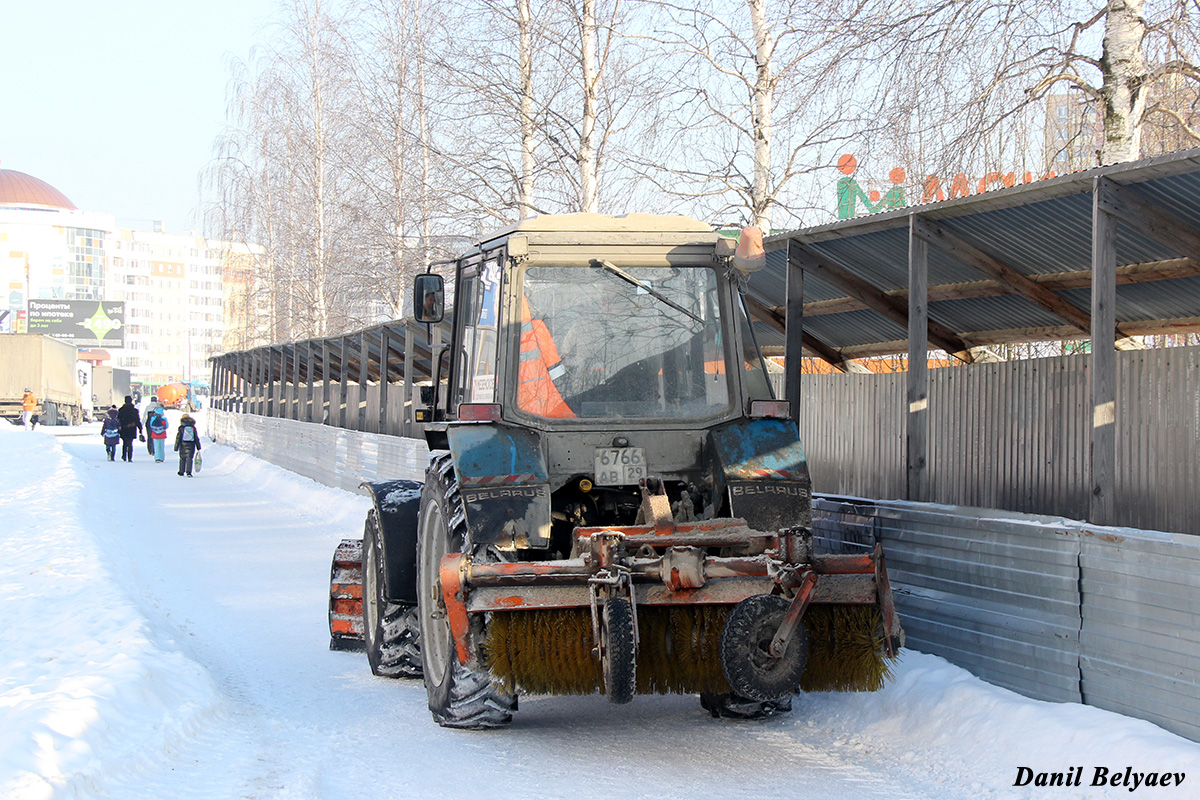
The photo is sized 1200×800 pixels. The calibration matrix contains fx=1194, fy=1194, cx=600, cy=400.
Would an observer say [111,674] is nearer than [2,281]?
Yes

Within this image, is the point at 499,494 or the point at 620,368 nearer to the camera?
the point at 499,494

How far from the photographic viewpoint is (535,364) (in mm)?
6270

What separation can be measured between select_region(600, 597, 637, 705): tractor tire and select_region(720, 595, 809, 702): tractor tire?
1.27 ft

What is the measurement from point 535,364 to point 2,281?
154 m

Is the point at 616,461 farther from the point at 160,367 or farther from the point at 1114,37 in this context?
→ the point at 160,367

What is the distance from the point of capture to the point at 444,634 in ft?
20.4

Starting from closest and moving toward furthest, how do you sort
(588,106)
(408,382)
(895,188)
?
(895,188)
(588,106)
(408,382)

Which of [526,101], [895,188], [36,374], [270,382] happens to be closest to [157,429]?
[270,382]

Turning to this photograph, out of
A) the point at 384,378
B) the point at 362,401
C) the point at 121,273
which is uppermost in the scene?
the point at 121,273

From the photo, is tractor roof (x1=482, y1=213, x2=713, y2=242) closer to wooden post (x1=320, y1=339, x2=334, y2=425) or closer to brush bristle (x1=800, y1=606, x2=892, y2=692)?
brush bristle (x1=800, y1=606, x2=892, y2=692)

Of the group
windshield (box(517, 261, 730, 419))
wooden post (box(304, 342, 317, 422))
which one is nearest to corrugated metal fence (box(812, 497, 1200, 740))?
windshield (box(517, 261, 730, 419))

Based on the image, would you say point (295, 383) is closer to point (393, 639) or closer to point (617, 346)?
point (393, 639)

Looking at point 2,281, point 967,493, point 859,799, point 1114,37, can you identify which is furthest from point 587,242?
point 2,281

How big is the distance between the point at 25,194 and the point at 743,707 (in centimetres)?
16027
